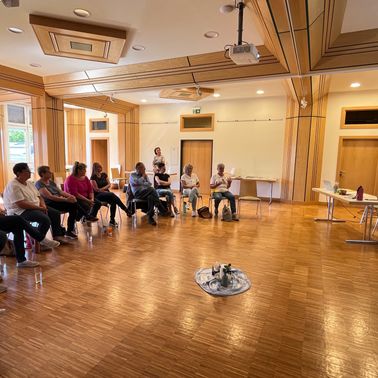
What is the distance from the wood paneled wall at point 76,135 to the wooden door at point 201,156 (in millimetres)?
4490

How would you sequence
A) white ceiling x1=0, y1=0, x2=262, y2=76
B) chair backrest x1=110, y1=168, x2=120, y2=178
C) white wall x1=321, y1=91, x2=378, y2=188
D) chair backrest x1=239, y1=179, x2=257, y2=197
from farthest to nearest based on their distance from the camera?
chair backrest x1=110, y1=168, x2=120, y2=178 → white wall x1=321, y1=91, x2=378, y2=188 → chair backrest x1=239, y1=179, x2=257, y2=197 → white ceiling x1=0, y1=0, x2=262, y2=76

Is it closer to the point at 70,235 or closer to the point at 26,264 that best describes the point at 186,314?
the point at 26,264

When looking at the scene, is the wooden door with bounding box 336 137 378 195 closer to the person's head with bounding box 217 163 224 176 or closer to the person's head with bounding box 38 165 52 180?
the person's head with bounding box 217 163 224 176

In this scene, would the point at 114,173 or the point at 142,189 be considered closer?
the point at 142,189

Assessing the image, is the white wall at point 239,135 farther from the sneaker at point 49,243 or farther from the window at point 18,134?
the sneaker at point 49,243

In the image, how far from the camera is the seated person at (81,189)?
4.17m

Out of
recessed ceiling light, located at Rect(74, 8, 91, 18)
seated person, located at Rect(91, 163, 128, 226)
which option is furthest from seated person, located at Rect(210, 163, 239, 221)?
recessed ceiling light, located at Rect(74, 8, 91, 18)

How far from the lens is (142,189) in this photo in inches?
197

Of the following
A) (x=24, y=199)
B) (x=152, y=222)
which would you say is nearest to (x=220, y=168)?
(x=152, y=222)

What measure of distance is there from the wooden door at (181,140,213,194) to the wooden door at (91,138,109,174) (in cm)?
367

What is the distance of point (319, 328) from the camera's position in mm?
2098

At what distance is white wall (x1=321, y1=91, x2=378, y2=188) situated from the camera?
6855 millimetres

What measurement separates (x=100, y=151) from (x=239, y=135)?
6043 mm

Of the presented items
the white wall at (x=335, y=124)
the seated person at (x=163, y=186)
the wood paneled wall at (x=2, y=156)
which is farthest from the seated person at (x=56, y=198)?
the white wall at (x=335, y=124)
